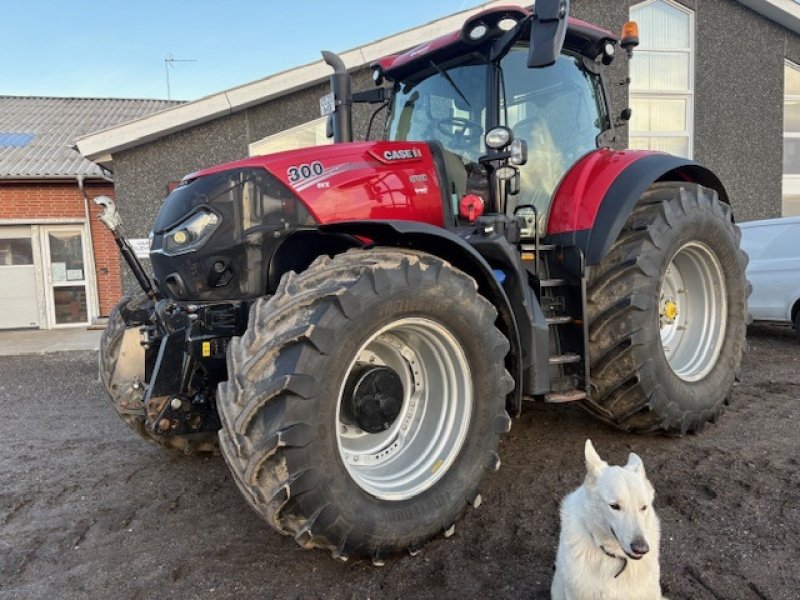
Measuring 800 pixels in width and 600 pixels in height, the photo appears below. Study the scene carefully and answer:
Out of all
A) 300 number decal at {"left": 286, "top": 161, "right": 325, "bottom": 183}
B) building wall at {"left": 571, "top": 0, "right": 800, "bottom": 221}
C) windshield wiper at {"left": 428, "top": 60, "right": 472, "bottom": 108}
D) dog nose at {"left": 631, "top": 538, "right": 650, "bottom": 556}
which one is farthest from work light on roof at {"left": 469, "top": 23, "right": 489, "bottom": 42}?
building wall at {"left": 571, "top": 0, "right": 800, "bottom": 221}

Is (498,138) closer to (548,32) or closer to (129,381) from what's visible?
(548,32)

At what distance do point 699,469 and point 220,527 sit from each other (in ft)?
8.93

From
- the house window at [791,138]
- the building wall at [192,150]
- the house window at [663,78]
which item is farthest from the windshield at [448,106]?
the house window at [791,138]

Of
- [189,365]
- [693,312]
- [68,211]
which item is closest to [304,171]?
[189,365]

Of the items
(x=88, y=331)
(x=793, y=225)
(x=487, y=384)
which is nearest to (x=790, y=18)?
(x=793, y=225)

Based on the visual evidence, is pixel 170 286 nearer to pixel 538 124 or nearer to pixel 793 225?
pixel 538 124

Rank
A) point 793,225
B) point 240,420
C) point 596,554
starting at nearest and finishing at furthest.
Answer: point 596,554 → point 240,420 → point 793,225

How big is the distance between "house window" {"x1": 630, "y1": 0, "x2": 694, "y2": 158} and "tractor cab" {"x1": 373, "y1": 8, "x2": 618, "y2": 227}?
7.37m

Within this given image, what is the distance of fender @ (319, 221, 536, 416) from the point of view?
298cm

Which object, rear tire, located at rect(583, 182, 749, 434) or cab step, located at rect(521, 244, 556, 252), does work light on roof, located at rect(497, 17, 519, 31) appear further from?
rear tire, located at rect(583, 182, 749, 434)

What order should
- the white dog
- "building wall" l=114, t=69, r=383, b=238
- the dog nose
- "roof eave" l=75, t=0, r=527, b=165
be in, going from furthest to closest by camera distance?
"building wall" l=114, t=69, r=383, b=238, "roof eave" l=75, t=0, r=527, b=165, the white dog, the dog nose

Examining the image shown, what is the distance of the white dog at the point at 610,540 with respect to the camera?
1895 mm

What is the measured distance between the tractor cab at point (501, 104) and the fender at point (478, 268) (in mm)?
604

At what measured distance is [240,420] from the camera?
227 centimetres
